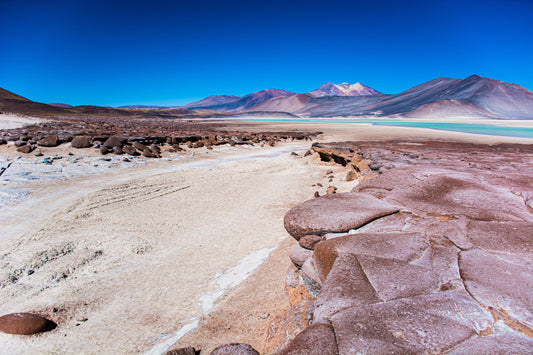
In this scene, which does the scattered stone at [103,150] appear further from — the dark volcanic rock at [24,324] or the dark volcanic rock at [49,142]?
the dark volcanic rock at [24,324]

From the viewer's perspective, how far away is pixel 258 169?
40.0 feet

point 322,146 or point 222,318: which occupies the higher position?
point 322,146

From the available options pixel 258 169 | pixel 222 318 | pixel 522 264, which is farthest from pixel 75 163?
pixel 522 264

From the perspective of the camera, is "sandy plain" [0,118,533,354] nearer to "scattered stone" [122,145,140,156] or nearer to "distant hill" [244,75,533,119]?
"scattered stone" [122,145,140,156]

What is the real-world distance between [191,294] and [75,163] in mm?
9241

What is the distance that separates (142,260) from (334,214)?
3272mm

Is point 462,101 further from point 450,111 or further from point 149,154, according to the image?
point 149,154

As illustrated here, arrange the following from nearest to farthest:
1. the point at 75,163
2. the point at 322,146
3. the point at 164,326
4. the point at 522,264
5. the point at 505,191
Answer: the point at 522,264 < the point at 164,326 < the point at 505,191 < the point at 75,163 < the point at 322,146

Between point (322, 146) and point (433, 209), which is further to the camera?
point (322, 146)

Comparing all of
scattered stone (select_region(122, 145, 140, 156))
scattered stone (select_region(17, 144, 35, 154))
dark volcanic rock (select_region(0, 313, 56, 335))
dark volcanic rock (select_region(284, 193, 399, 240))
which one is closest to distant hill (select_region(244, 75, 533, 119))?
scattered stone (select_region(122, 145, 140, 156))

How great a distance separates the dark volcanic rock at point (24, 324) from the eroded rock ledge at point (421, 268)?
2792 mm

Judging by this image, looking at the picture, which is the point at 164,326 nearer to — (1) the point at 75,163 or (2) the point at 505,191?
(2) the point at 505,191

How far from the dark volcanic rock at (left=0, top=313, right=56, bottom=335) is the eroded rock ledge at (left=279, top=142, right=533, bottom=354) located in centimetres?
279

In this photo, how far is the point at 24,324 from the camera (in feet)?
9.41
